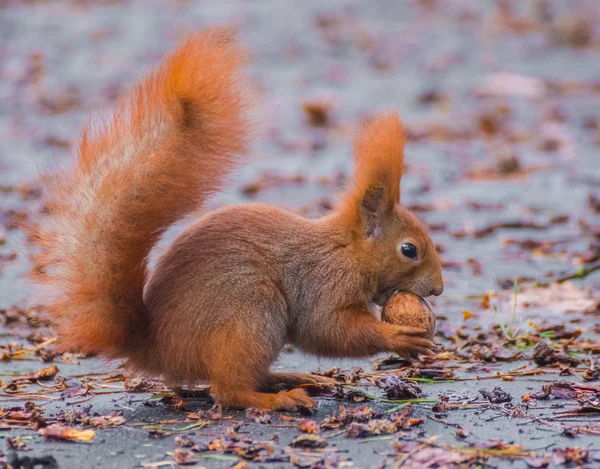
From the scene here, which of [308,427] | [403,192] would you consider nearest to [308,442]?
[308,427]

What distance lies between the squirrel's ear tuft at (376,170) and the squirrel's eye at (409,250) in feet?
0.40

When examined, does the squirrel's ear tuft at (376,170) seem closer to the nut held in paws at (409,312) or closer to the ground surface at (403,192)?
the nut held in paws at (409,312)

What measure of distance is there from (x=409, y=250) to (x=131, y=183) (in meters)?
0.96

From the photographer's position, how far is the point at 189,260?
2857 mm

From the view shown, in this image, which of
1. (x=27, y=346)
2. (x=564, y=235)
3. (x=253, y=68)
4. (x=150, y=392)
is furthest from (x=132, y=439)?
(x=253, y=68)

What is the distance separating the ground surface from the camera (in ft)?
8.44

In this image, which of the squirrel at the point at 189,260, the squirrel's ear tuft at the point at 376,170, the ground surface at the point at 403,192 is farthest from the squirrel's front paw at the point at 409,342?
the squirrel's ear tuft at the point at 376,170

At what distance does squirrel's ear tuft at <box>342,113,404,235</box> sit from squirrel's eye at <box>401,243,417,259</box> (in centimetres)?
12

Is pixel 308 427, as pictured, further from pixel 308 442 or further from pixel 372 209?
pixel 372 209

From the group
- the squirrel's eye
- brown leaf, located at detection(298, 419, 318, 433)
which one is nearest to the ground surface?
brown leaf, located at detection(298, 419, 318, 433)

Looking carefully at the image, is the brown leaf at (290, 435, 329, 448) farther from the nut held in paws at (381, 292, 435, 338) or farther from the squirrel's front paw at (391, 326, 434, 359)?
the nut held in paws at (381, 292, 435, 338)

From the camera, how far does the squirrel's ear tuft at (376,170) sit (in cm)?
307

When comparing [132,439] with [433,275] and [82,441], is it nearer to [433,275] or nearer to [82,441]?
[82,441]

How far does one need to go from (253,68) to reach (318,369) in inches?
280
